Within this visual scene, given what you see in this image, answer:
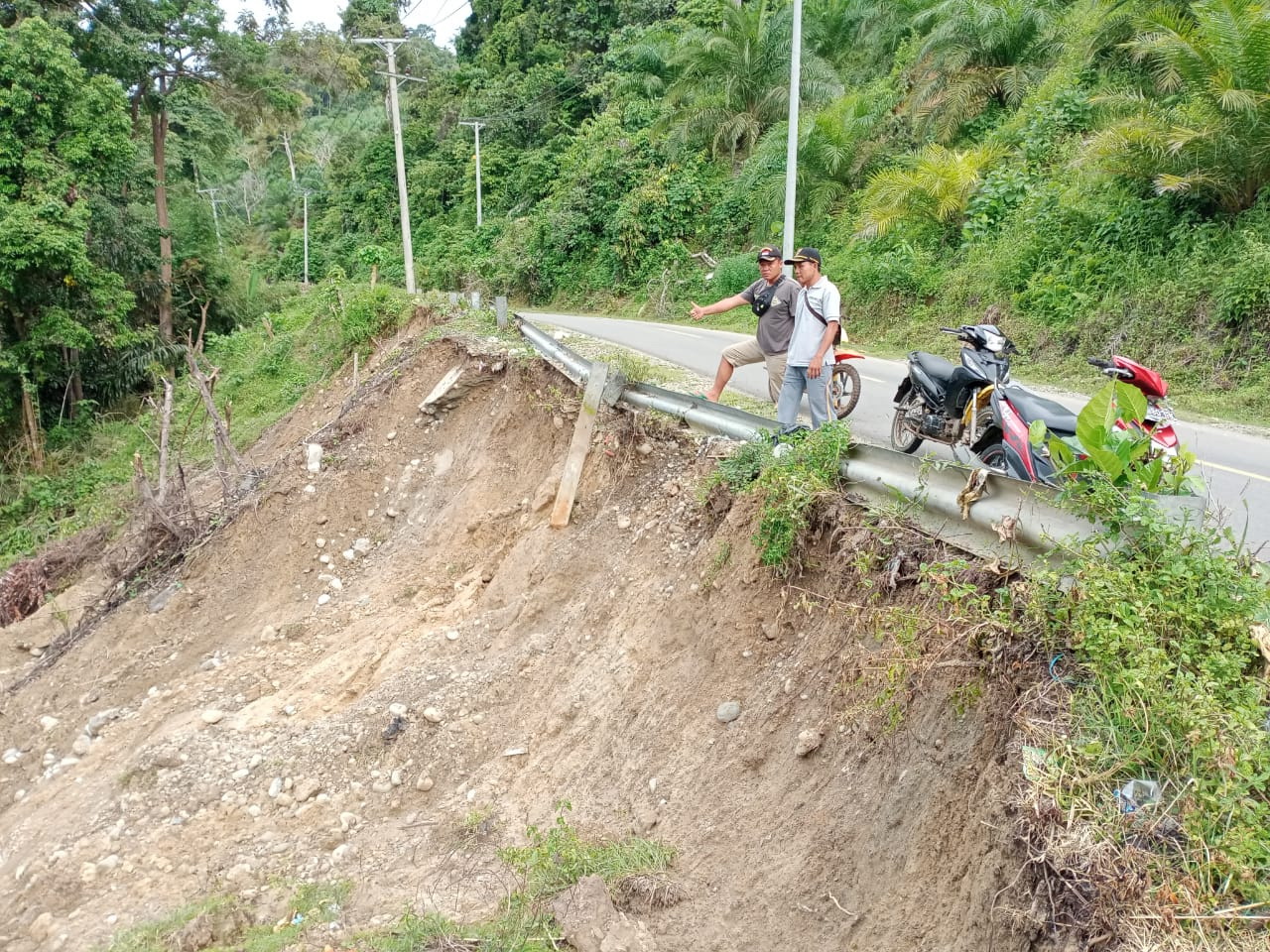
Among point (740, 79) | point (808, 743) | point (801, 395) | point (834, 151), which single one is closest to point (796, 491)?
point (808, 743)

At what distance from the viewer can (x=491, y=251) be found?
36219mm

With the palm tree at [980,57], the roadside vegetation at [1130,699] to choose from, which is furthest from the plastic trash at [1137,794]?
the palm tree at [980,57]

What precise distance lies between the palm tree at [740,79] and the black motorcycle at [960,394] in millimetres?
20136

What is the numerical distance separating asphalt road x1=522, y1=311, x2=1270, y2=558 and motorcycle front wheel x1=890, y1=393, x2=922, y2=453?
26 centimetres

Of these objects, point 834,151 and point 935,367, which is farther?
point 834,151

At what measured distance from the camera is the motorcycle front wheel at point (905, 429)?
7.00 meters

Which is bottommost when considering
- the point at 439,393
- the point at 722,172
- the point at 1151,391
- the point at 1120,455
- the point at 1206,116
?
the point at 439,393

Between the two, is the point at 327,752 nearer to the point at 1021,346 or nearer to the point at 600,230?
the point at 1021,346

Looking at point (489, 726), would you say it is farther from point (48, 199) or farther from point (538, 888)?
point (48, 199)

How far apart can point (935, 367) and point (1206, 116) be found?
724 centimetres

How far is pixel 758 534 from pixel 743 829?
156cm

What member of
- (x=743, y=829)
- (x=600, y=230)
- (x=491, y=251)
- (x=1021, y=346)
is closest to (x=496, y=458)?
(x=743, y=829)

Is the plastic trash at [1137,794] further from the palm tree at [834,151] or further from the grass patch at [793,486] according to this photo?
the palm tree at [834,151]

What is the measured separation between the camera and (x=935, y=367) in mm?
6797
